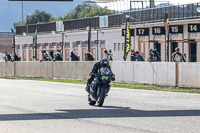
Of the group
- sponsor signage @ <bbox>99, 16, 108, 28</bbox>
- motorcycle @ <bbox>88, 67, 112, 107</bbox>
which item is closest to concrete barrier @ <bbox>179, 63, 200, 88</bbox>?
A: motorcycle @ <bbox>88, 67, 112, 107</bbox>

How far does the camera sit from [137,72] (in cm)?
2264

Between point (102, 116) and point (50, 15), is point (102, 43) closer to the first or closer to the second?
point (102, 116)

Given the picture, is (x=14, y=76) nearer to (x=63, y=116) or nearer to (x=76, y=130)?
(x=63, y=116)

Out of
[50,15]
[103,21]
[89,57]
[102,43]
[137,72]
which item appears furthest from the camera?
[50,15]

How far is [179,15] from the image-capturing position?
4050cm

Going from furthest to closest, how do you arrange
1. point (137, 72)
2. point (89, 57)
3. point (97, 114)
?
point (89, 57), point (137, 72), point (97, 114)

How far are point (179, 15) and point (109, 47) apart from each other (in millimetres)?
12876

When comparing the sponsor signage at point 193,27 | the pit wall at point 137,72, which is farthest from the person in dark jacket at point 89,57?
the sponsor signage at point 193,27

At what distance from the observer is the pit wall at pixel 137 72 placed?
19438mm

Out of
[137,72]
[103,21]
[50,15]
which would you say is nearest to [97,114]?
[137,72]

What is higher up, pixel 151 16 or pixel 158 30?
pixel 151 16

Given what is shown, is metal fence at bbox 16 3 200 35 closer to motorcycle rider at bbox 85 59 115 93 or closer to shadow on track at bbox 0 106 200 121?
motorcycle rider at bbox 85 59 115 93

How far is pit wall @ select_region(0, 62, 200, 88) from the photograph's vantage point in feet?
63.8

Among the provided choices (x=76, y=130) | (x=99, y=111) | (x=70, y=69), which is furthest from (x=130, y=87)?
(x=76, y=130)
